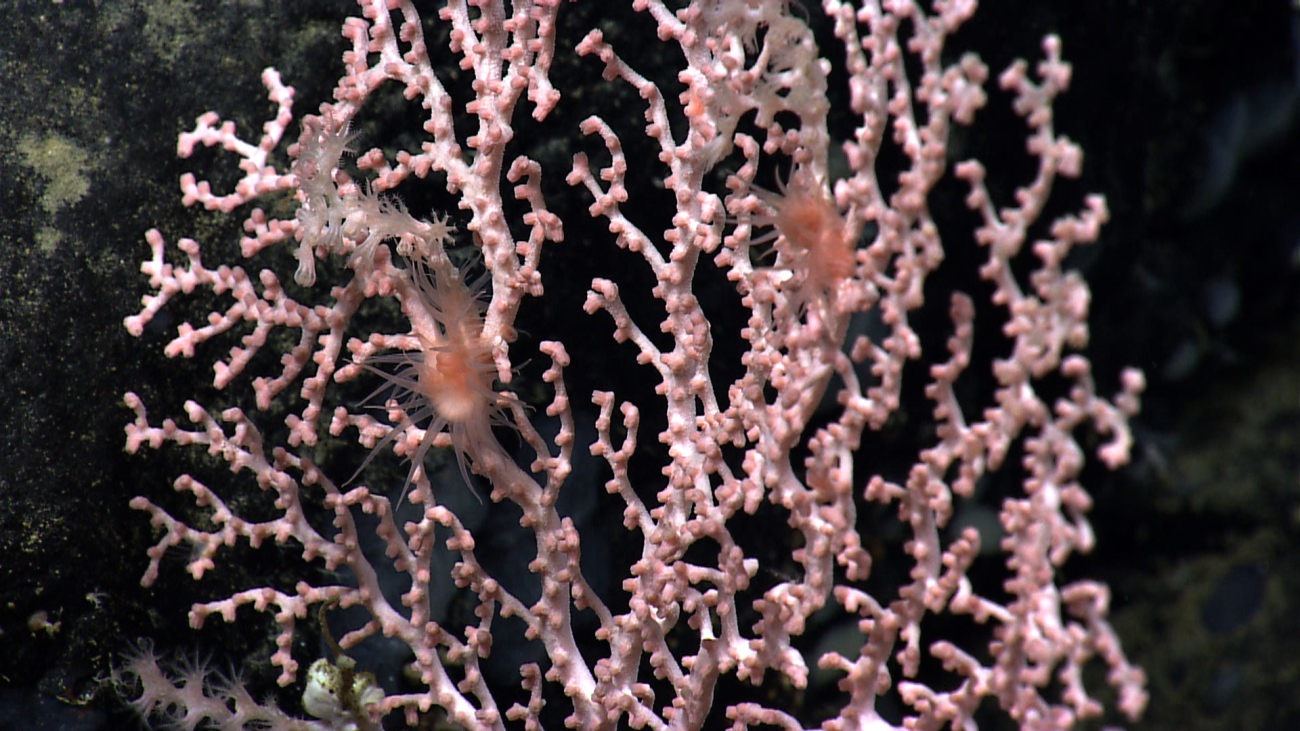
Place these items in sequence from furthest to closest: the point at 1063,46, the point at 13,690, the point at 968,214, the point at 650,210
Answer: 1. the point at 13,690
2. the point at 650,210
3. the point at 968,214
4. the point at 1063,46

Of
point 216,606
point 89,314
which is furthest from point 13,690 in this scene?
point 89,314

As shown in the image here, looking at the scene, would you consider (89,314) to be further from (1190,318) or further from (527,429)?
(1190,318)

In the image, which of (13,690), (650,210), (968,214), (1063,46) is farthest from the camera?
(13,690)

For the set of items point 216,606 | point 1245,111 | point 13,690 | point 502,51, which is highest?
point 502,51

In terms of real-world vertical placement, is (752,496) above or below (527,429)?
below

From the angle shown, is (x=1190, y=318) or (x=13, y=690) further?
(x=13, y=690)

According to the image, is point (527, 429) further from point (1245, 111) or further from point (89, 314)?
point (1245, 111)
